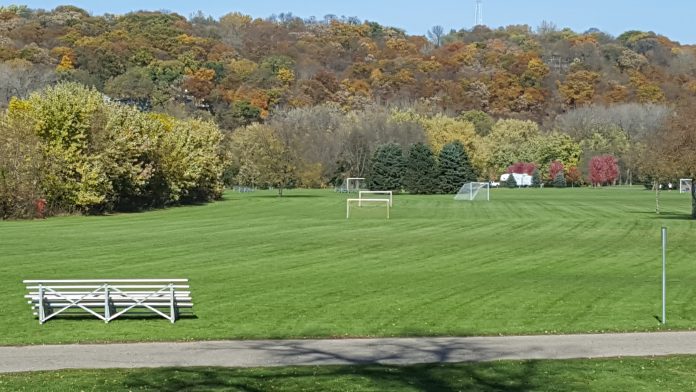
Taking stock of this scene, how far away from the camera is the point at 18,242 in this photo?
49.8 meters

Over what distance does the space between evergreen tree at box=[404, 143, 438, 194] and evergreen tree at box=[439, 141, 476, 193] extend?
1.42 meters

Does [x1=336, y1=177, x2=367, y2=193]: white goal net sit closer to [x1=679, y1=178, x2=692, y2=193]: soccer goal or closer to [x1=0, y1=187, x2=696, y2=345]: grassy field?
[x1=679, y1=178, x2=692, y2=193]: soccer goal

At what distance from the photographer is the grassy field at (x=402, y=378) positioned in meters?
15.5

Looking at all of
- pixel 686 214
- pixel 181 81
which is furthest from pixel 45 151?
pixel 181 81

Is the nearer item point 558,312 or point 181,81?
point 558,312

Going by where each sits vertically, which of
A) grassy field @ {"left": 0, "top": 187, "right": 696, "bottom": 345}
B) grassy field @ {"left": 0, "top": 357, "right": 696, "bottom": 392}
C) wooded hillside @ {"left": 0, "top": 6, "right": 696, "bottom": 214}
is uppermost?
wooded hillside @ {"left": 0, "top": 6, "right": 696, "bottom": 214}

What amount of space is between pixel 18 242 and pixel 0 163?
23.2 metres

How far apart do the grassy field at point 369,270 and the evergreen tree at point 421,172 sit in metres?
52.9

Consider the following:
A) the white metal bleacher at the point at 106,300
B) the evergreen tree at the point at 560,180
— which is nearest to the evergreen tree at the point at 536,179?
the evergreen tree at the point at 560,180

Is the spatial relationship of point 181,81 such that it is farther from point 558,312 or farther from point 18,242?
point 558,312

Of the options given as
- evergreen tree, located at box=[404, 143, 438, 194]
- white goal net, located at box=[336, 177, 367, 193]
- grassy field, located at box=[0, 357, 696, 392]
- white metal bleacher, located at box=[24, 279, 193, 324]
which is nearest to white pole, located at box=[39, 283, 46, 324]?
white metal bleacher, located at box=[24, 279, 193, 324]

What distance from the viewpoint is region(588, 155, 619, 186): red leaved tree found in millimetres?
158500

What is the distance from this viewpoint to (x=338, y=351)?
19.8 meters

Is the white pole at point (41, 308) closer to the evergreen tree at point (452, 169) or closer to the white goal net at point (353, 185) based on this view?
the white goal net at point (353, 185)
